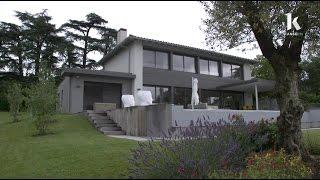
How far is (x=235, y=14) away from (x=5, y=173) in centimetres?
580

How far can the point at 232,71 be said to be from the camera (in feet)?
109

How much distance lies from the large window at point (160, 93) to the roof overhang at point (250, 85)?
205 inches

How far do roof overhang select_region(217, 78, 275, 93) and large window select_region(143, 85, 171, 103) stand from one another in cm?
520

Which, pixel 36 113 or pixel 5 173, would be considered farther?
pixel 36 113

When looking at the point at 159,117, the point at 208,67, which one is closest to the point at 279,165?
the point at 159,117

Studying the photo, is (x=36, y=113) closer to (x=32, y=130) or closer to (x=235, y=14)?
(x=32, y=130)

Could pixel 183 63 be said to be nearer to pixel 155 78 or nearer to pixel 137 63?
pixel 155 78

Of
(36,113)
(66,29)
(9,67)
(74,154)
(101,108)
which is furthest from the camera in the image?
(66,29)

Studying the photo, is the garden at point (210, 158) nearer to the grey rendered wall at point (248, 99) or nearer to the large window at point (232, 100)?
the large window at point (232, 100)

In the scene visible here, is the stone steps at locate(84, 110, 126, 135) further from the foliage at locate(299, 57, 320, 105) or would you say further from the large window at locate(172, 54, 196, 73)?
the foliage at locate(299, 57, 320, 105)

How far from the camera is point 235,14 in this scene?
7785mm

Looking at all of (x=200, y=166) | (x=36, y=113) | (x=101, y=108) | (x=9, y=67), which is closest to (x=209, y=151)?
(x=200, y=166)

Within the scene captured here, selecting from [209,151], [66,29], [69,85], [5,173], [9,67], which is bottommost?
[5,173]

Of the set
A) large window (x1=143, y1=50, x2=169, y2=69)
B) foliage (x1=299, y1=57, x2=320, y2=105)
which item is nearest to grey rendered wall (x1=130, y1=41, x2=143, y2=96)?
large window (x1=143, y1=50, x2=169, y2=69)
